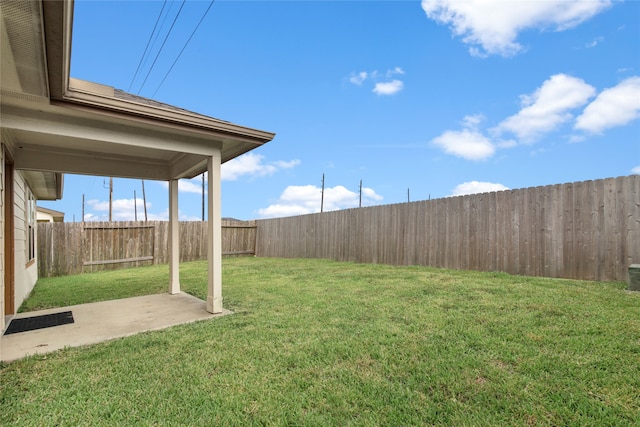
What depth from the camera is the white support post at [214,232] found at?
412 cm

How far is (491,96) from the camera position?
8430 millimetres

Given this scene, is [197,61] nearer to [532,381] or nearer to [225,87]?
[225,87]

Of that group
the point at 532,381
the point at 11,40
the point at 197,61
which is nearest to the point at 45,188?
the point at 197,61

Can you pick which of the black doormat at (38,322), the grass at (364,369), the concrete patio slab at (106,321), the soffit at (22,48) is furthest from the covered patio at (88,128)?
the grass at (364,369)

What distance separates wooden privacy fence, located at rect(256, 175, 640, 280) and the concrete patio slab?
5.35 metres

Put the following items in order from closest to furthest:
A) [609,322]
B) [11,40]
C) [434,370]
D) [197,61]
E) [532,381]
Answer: [11,40] → [532,381] → [434,370] → [609,322] → [197,61]

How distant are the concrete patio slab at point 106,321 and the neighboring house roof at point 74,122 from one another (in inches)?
83.2

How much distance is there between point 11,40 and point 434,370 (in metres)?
3.62

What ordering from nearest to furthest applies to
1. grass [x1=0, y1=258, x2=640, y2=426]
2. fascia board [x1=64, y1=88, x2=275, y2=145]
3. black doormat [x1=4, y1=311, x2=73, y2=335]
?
grass [x1=0, y1=258, x2=640, y2=426] < fascia board [x1=64, y1=88, x2=275, y2=145] < black doormat [x1=4, y1=311, x2=73, y2=335]

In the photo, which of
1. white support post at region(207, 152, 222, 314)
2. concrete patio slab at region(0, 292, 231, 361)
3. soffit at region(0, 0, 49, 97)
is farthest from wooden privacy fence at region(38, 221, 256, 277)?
soffit at region(0, 0, 49, 97)

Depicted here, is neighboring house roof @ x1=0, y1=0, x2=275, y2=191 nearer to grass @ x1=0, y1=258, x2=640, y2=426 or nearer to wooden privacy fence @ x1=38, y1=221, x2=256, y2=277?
grass @ x1=0, y1=258, x2=640, y2=426

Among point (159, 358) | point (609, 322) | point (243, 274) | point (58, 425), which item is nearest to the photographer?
point (58, 425)

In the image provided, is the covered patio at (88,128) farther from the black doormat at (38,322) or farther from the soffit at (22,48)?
the black doormat at (38,322)

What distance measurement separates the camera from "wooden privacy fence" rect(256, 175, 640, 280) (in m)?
4.95
